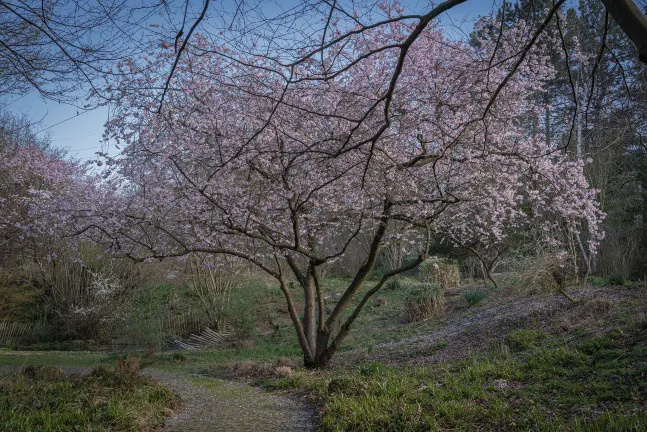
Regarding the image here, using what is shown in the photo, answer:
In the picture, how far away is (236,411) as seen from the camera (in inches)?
195

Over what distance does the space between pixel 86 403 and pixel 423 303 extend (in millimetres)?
8915

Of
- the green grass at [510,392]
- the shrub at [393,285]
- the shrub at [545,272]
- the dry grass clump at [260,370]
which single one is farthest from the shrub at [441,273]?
the green grass at [510,392]

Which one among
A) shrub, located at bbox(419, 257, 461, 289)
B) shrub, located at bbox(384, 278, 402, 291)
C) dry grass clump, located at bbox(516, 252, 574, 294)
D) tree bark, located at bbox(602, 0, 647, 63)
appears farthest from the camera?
shrub, located at bbox(384, 278, 402, 291)

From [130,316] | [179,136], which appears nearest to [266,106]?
[179,136]

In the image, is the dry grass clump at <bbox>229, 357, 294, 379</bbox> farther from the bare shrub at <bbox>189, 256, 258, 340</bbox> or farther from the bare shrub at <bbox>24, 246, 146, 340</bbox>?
the bare shrub at <bbox>24, 246, 146, 340</bbox>

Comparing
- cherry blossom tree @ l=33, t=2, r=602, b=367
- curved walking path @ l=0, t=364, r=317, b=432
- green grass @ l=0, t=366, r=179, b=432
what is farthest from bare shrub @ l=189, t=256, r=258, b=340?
green grass @ l=0, t=366, r=179, b=432

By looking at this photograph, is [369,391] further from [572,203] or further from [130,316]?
[130,316]

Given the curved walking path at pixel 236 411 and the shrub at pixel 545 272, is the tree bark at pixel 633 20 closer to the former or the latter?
the curved walking path at pixel 236 411

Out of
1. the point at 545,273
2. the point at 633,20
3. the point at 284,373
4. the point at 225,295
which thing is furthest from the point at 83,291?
the point at 633,20

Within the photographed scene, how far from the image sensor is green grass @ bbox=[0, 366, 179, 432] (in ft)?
12.9

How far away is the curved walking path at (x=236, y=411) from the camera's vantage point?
439 centimetres

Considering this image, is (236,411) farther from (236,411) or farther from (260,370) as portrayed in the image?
(260,370)

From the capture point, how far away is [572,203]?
7.84 metres

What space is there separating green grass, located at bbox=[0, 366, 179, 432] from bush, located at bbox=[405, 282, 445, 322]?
7719 millimetres
